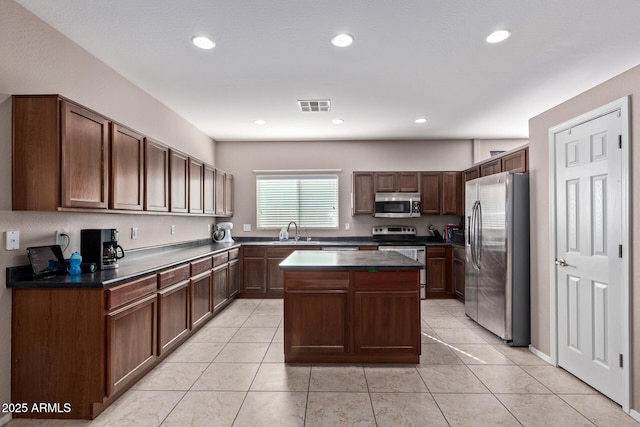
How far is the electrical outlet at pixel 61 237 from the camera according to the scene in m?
2.56

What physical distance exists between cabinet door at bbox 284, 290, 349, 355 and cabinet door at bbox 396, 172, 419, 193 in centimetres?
324

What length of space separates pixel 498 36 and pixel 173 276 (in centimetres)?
350

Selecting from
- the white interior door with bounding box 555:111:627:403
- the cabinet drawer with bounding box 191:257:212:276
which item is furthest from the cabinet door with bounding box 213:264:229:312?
the white interior door with bounding box 555:111:627:403

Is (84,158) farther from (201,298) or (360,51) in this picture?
(360,51)

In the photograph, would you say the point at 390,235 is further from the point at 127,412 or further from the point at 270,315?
the point at 127,412

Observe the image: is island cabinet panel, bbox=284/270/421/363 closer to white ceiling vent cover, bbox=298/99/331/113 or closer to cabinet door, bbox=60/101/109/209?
cabinet door, bbox=60/101/109/209

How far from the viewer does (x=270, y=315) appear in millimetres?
4652

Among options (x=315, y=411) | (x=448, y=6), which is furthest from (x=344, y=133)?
(x=315, y=411)

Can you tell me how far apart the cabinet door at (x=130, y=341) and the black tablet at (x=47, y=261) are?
0.56 meters

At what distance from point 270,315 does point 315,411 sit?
242 centimetres

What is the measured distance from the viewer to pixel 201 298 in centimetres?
397

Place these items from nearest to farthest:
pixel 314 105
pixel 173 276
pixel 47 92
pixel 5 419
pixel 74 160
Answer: pixel 5 419
pixel 74 160
pixel 47 92
pixel 173 276
pixel 314 105

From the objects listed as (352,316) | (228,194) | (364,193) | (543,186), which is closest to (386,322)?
(352,316)

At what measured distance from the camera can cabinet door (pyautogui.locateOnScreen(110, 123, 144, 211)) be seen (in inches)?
107
